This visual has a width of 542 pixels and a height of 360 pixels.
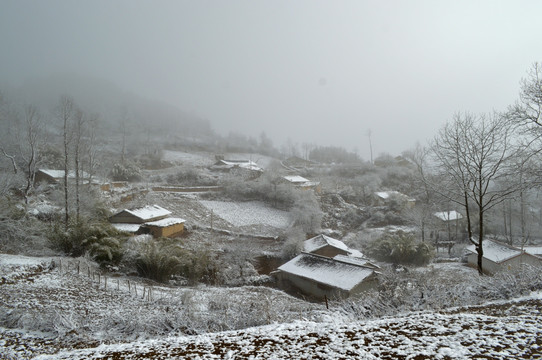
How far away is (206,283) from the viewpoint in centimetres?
Answer: 2144

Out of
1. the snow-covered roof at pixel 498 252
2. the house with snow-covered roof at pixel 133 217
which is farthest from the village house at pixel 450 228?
the house with snow-covered roof at pixel 133 217

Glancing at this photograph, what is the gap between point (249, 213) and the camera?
140 feet

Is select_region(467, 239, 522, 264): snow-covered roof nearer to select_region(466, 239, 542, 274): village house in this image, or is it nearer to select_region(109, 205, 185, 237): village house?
select_region(466, 239, 542, 274): village house

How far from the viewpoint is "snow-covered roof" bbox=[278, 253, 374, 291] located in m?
18.9

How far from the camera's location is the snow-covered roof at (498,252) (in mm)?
25000

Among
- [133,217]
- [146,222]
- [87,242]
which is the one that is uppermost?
[133,217]

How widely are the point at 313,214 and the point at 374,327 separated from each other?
107 feet

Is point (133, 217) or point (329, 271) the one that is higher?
point (133, 217)

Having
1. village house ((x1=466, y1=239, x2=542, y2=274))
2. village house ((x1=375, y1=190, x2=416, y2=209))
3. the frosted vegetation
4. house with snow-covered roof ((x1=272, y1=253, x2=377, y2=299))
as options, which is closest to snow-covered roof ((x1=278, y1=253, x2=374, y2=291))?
house with snow-covered roof ((x1=272, y1=253, x2=377, y2=299))

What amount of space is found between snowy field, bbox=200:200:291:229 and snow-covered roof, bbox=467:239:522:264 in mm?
20624

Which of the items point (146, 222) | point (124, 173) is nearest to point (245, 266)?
point (146, 222)

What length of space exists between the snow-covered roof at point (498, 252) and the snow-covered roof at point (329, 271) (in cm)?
1367

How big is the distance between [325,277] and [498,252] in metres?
16.9

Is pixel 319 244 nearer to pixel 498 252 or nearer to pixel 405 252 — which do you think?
pixel 405 252
